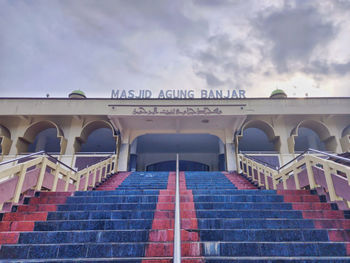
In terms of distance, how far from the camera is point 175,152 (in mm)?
20594

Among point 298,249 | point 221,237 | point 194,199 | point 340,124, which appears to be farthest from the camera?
point 340,124

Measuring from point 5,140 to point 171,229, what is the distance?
1347 centimetres

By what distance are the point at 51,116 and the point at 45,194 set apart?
32.0 ft

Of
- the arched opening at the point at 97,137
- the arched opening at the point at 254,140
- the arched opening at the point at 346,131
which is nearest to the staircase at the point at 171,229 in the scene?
the arched opening at the point at 97,137

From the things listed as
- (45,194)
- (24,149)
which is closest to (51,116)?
(24,149)

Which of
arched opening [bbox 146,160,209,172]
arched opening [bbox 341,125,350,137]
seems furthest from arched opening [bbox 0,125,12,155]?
arched opening [bbox 341,125,350,137]

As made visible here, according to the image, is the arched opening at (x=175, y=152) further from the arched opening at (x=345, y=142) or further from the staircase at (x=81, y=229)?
the staircase at (x=81, y=229)

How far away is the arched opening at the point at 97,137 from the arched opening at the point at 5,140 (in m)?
3.82

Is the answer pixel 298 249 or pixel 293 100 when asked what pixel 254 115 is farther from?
pixel 298 249

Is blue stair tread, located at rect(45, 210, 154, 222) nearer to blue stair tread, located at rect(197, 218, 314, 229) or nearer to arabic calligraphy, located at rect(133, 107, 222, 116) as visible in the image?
blue stair tread, located at rect(197, 218, 314, 229)

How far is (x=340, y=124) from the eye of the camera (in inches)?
524

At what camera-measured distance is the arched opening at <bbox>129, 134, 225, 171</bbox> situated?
1838 cm

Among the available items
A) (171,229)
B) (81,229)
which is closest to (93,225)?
(81,229)

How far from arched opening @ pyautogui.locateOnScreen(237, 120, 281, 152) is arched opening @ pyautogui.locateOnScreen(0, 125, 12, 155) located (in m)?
13.8
